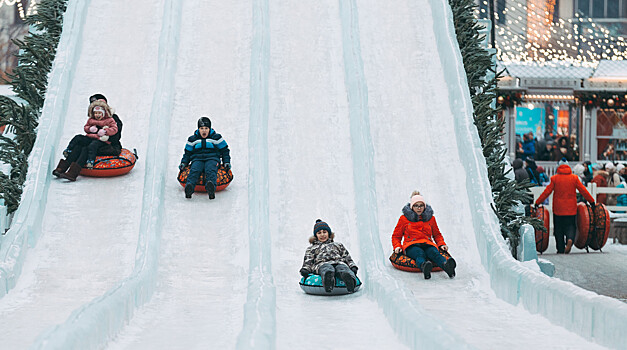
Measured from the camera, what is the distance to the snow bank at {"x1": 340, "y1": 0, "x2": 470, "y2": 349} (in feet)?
15.4

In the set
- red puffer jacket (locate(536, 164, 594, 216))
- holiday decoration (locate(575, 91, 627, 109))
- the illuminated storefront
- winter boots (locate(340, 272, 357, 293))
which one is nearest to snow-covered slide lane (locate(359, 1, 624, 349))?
winter boots (locate(340, 272, 357, 293))

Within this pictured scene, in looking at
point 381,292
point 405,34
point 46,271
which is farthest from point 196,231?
point 405,34

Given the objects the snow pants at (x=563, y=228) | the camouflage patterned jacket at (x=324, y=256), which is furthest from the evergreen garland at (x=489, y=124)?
the snow pants at (x=563, y=228)

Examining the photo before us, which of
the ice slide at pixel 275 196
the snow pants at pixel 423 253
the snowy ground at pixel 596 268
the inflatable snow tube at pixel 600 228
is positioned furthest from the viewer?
the inflatable snow tube at pixel 600 228

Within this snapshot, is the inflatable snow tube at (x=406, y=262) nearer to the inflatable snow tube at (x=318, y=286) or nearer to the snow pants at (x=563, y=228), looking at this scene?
the inflatable snow tube at (x=318, y=286)

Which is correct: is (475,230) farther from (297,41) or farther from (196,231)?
(297,41)

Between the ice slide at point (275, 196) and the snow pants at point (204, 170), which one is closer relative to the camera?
the ice slide at point (275, 196)

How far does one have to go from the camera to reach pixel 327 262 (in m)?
6.62

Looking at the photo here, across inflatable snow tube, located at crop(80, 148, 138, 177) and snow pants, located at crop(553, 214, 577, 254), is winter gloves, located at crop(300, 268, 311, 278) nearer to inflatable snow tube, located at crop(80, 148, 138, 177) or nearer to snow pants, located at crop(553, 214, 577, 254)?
inflatable snow tube, located at crop(80, 148, 138, 177)

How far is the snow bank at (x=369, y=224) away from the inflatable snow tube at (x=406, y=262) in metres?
0.11

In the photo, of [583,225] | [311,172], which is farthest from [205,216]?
[583,225]

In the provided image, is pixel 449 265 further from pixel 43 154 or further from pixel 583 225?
pixel 583 225

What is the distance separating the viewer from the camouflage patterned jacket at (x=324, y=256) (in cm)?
668

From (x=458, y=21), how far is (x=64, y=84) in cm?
492
